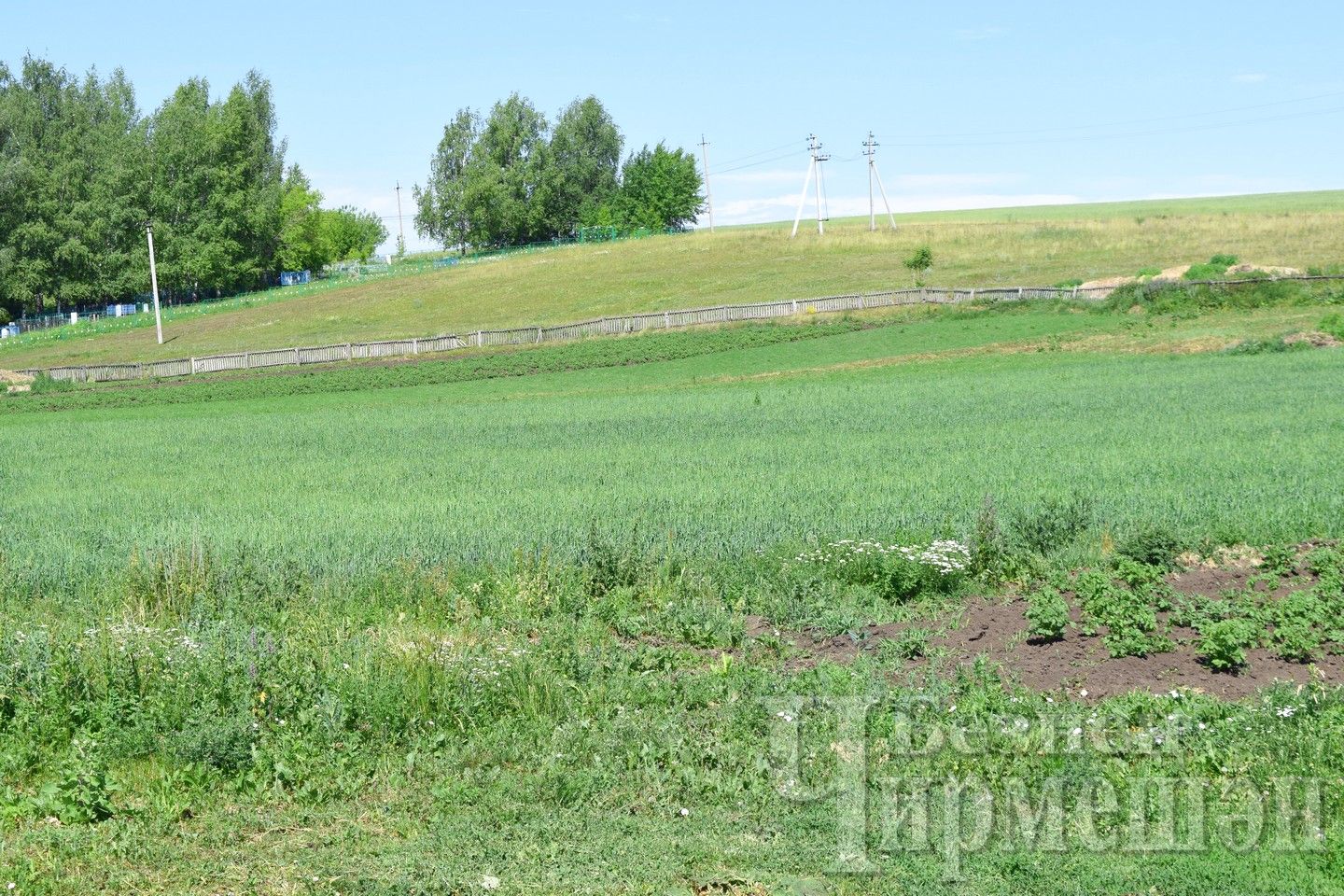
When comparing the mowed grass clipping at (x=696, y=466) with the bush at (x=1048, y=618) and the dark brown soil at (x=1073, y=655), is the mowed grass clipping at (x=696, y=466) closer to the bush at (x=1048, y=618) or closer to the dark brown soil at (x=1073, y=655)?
the dark brown soil at (x=1073, y=655)

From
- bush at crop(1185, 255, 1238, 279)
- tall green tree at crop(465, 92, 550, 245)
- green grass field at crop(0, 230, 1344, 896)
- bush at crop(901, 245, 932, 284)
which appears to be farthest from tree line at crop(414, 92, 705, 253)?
green grass field at crop(0, 230, 1344, 896)

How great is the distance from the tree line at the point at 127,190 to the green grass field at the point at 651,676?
81.0 meters

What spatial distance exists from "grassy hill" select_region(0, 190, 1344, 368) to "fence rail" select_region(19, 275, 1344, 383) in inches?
340

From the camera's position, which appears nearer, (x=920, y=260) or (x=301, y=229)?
(x=920, y=260)

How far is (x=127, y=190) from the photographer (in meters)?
99.3

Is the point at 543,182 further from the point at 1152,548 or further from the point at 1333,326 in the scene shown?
the point at 1152,548

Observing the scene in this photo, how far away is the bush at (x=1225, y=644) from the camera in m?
8.80

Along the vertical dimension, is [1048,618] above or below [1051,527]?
below

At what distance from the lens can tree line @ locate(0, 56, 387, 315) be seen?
9194cm

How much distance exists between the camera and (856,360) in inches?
1758

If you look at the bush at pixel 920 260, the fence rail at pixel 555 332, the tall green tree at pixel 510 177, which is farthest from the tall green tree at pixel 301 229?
the bush at pixel 920 260

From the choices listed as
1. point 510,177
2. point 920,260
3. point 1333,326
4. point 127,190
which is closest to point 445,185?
point 510,177

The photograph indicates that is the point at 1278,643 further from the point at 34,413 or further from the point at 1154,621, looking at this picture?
the point at 34,413

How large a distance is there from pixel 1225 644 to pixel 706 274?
78930 millimetres
